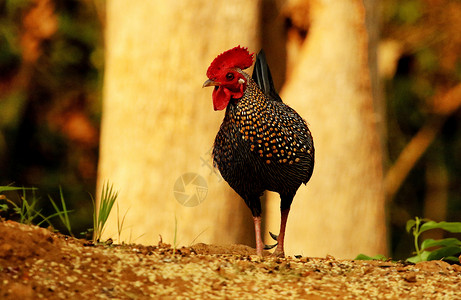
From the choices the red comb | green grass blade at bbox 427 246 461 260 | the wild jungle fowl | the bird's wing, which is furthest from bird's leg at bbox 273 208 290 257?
green grass blade at bbox 427 246 461 260

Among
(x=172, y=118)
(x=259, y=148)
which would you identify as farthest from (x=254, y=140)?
(x=172, y=118)

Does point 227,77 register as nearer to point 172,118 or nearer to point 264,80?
point 264,80

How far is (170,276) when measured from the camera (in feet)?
6.04

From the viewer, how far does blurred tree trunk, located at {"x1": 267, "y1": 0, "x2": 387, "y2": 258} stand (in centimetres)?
354

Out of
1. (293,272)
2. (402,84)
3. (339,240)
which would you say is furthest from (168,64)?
(402,84)

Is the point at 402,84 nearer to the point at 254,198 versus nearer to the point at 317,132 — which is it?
the point at 317,132

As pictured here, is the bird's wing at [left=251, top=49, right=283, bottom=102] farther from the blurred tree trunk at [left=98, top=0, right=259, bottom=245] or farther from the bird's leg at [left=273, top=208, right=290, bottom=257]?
the blurred tree trunk at [left=98, top=0, right=259, bottom=245]

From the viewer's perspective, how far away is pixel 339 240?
351 centimetres

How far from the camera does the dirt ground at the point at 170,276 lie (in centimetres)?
170

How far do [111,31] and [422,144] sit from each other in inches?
184

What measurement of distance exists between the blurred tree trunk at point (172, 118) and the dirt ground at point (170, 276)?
123 cm

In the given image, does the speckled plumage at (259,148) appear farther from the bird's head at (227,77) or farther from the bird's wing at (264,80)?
the bird's wing at (264,80)

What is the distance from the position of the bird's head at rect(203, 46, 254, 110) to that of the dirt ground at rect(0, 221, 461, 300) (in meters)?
0.51

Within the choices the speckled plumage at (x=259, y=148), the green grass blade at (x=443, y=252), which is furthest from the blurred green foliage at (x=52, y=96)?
the speckled plumage at (x=259, y=148)
